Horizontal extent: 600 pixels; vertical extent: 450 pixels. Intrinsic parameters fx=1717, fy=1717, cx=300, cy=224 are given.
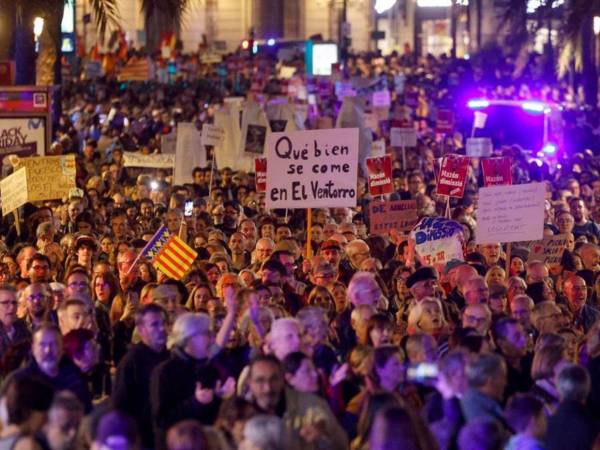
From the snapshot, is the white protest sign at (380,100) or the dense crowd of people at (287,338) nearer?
the dense crowd of people at (287,338)

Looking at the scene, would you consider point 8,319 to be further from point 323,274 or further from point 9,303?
point 323,274

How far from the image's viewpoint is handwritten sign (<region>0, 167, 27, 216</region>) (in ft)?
57.7

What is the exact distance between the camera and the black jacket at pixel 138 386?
8.73m

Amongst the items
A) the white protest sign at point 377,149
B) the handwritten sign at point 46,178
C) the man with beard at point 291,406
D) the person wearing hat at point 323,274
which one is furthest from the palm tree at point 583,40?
the man with beard at point 291,406

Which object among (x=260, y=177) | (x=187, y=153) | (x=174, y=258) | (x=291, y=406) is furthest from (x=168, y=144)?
(x=291, y=406)

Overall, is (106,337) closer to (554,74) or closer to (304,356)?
(304,356)

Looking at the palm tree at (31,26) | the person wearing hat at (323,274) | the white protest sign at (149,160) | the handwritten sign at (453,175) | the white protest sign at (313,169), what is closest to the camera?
the person wearing hat at (323,274)

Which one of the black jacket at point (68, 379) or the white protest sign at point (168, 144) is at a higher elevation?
the white protest sign at point (168, 144)

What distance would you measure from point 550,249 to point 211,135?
27.8 ft

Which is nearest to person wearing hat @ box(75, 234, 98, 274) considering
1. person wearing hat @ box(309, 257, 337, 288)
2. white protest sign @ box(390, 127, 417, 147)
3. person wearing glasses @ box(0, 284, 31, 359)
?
person wearing hat @ box(309, 257, 337, 288)

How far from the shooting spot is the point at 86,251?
47.0ft

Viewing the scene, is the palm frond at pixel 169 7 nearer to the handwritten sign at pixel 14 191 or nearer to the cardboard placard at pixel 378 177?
the cardboard placard at pixel 378 177

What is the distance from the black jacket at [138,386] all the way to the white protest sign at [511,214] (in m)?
6.26

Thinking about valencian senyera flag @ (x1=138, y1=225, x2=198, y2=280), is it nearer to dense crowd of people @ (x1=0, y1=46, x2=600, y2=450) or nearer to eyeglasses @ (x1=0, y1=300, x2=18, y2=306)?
dense crowd of people @ (x1=0, y1=46, x2=600, y2=450)
